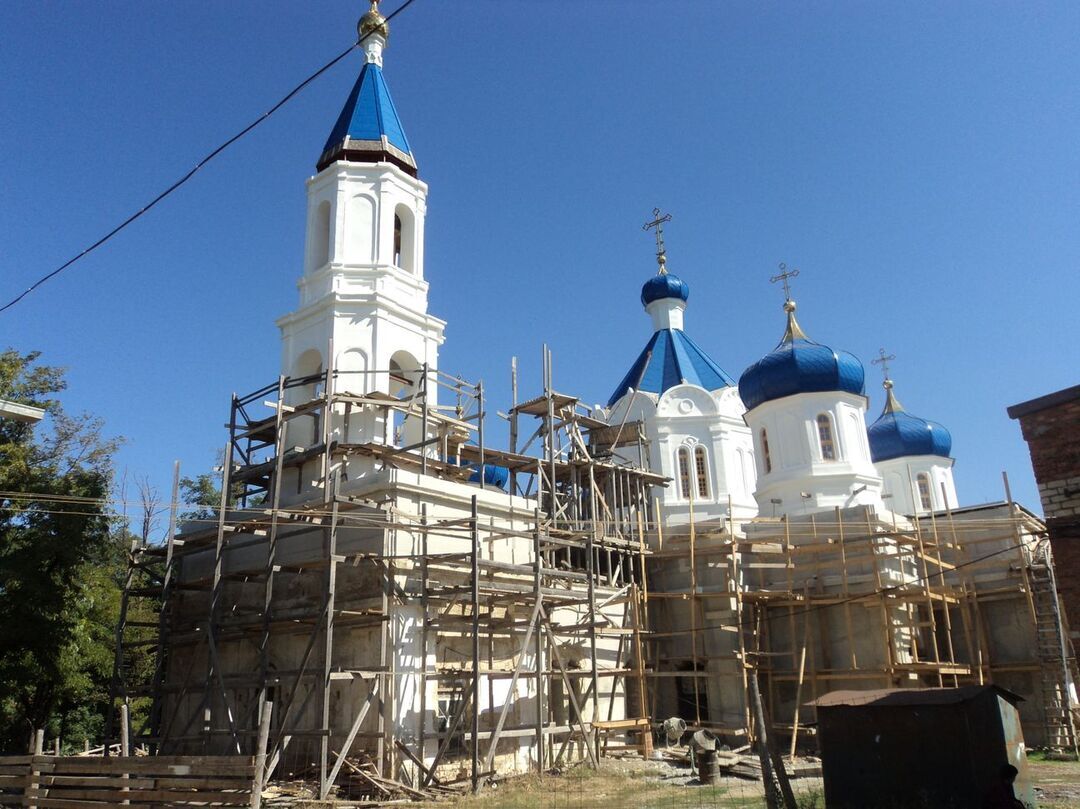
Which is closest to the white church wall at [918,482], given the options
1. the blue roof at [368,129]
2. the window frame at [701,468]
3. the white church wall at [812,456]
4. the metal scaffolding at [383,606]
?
the white church wall at [812,456]

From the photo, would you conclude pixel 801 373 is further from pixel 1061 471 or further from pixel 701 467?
pixel 1061 471

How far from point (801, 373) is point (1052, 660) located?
1037 cm

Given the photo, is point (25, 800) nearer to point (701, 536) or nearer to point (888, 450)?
point (701, 536)

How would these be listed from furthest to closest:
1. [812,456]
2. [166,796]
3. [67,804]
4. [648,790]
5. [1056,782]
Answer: [812,456]
[1056,782]
[648,790]
[67,804]
[166,796]

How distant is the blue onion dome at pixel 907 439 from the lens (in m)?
35.3

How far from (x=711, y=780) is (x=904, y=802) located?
4.27 meters

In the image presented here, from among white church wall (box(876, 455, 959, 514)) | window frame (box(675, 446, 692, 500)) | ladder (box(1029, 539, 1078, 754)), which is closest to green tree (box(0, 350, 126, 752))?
window frame (box(675, 446, 692, 500))

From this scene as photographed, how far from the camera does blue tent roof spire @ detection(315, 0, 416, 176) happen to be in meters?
23.9

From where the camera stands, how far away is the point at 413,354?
74.5 feet

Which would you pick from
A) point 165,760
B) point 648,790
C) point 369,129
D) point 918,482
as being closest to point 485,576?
point 648,790

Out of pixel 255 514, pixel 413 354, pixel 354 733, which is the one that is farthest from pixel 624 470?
pixel 354 733

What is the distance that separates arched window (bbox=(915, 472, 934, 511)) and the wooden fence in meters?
29.0

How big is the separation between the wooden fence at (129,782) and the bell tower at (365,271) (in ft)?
31.5

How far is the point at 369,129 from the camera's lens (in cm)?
2438
